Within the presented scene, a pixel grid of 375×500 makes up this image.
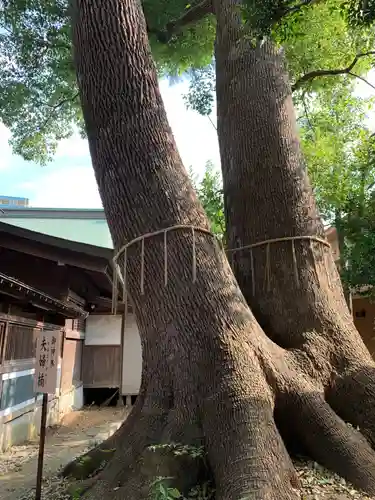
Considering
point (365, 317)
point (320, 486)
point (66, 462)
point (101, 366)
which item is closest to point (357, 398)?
point (320, 486)

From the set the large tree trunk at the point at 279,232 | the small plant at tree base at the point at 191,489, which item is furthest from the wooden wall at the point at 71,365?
the small plant at tree base at the point at 191,489

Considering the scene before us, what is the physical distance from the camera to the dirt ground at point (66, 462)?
2861 mm

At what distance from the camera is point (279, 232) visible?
4.11 m

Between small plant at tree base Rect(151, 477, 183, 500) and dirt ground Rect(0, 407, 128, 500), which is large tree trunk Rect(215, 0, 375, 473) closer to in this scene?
small plant at tree base Rect(151, 477, 183, 500)

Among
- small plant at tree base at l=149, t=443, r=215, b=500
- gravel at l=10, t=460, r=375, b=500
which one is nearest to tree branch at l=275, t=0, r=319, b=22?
small plant at tree base at l=149, t=443, r=215, b=500

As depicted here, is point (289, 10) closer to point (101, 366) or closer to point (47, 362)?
point (47, 362)

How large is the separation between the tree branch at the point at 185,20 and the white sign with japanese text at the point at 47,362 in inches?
205

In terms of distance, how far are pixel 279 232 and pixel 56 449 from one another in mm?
4991

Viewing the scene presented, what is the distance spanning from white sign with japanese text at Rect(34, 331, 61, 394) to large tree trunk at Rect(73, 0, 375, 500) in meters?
1.28

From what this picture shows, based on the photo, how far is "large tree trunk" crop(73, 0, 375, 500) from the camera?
2803 mm

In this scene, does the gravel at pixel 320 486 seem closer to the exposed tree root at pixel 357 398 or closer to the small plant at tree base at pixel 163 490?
the exposed tree root at pixel 357 398

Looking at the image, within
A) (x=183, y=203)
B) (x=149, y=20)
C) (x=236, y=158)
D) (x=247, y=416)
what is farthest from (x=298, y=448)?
(x=149, y=20)

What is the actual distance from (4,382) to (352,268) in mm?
5594

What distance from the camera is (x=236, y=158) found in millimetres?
4566
